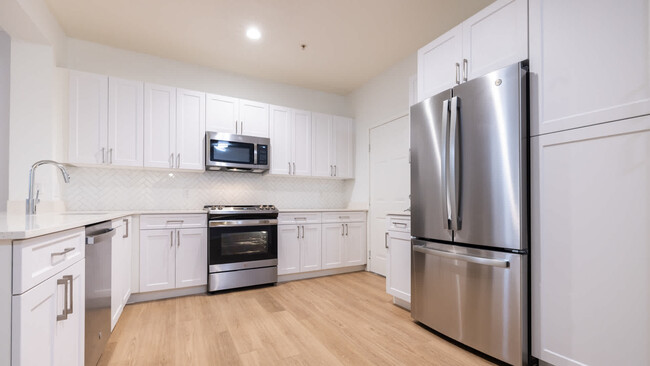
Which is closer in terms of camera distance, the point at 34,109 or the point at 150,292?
the point at 34,109

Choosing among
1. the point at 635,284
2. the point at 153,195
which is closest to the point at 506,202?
the point at 635,284

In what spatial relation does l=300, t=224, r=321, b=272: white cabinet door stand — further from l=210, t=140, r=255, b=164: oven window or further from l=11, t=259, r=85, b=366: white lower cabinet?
l=11, t=259, r=85, b=366: white lower cabinet

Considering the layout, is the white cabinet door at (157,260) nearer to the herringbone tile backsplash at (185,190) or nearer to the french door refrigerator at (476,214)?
the herringbone tile backsplash at (185,190)

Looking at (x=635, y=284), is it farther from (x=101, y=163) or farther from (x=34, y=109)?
(x=34, y=109)

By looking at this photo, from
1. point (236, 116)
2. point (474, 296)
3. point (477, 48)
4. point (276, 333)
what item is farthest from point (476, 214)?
point (236, 116)

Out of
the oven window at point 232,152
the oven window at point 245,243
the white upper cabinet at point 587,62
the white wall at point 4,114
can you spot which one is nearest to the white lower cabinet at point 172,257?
the oven window at point 245,243

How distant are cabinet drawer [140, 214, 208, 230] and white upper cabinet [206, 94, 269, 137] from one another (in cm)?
112

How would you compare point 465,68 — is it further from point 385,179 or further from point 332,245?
point 332,245

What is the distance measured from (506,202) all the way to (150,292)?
131 inches

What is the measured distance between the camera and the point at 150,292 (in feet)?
9.80

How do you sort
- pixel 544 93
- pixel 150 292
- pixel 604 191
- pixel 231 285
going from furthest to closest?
pixel 231 285
pixel 150 292
pixel 544 93
pixel 604 191

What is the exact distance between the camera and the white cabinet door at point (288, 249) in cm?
368

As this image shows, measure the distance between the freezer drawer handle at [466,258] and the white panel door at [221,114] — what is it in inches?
106

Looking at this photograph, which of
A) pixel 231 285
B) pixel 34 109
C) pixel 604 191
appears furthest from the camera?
pixel 231 285
